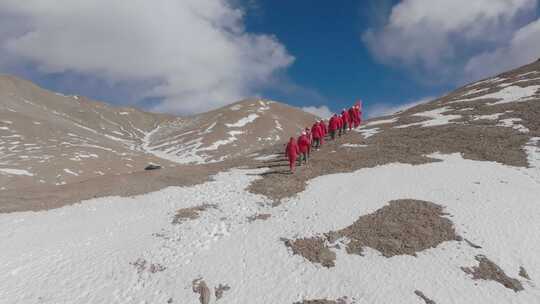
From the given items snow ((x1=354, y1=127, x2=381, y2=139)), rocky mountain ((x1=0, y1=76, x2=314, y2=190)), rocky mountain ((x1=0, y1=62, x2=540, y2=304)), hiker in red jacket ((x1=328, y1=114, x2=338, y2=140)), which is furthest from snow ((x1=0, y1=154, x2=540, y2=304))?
rocky mountain ((x1=0, y1=76, x2=314, y2=190))

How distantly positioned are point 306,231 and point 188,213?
24.5 feet

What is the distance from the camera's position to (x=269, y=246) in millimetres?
16656

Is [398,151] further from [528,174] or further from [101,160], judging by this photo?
[101,160]

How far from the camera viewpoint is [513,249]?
14867 millimetres

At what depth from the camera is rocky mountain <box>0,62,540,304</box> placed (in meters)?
14.0

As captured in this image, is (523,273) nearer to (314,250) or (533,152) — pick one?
(314,250)

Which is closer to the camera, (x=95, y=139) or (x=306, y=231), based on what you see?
(x=306, y=231)

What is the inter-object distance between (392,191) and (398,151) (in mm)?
8726

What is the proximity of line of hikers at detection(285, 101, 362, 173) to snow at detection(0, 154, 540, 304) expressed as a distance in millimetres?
3277

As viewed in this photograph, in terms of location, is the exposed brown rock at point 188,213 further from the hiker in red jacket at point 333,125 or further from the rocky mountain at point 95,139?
the rocky mountain at point 95,139

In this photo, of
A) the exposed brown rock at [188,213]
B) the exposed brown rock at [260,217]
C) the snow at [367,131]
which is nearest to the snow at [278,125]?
the snow at [367,131]

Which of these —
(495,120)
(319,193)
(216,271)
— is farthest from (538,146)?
(216,271)

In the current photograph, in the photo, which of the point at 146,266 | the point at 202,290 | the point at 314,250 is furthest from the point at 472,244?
the point at 146,266

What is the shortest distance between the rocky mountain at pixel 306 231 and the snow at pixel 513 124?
0.27 m
